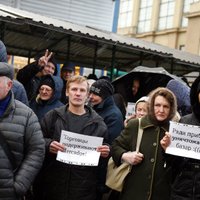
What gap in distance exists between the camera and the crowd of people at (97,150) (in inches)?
127

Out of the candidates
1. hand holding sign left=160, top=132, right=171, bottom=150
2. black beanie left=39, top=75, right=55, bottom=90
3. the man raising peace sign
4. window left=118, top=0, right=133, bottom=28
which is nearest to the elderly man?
hand holding sign left=160, top=132, right=171, bottom=150

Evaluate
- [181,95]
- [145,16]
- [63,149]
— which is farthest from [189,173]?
[145,16]

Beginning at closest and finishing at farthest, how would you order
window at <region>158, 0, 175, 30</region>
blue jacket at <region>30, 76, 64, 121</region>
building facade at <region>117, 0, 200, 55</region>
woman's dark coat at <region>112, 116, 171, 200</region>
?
woman's dark coat at <region>112, 116, 171, 200</region> → blue jacket at <region>30, 76, 64, 121</region> → building facade at <region>117, 0, 200, 55</region> → window at <region>158, 0, 175, 30</region>

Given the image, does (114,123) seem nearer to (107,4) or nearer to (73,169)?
(73,169)

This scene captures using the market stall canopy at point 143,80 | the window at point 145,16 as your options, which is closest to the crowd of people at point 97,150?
the market stall canopy at point 143,80

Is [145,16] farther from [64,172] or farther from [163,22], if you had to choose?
[64,172]

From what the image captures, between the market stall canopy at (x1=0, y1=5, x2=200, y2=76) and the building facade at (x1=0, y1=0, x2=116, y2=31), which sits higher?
the building facade at (x1=0, y1=0, x2=116, y2=31)

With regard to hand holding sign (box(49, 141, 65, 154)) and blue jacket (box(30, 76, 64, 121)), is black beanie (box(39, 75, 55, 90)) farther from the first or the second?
hand holding sign (box(49, 141, 65, 154))

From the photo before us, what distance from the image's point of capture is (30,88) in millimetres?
5527

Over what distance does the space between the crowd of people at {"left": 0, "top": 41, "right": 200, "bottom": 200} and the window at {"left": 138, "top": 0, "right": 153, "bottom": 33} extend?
37778 millimetres

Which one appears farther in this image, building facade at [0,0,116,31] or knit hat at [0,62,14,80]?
building facade at [0,0,116,31]

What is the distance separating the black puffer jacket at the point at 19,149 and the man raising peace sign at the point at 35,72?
6.98ft

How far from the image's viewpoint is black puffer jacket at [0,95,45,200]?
125 inches

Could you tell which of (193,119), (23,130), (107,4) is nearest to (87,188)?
(23,130)
